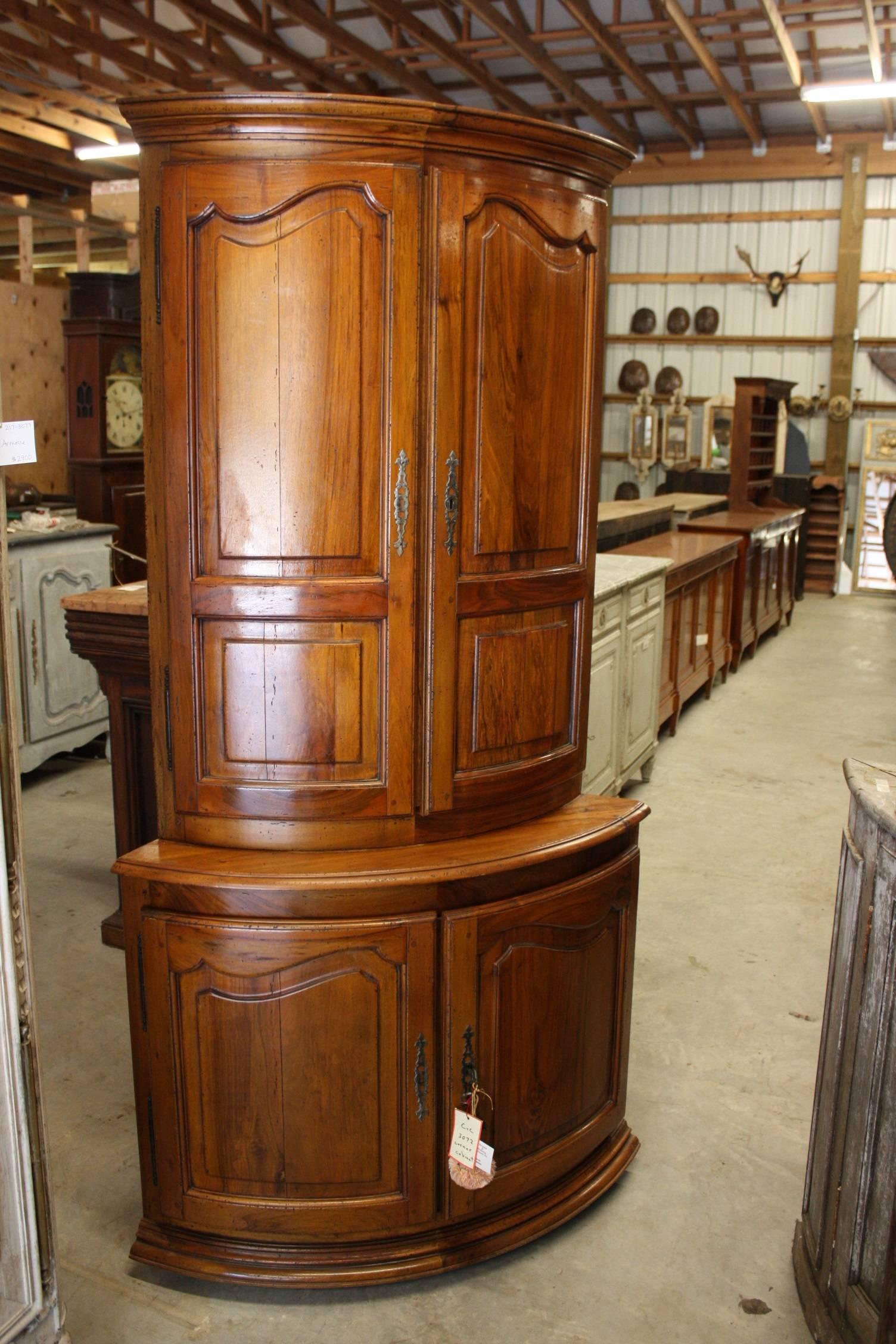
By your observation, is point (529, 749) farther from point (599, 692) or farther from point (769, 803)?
point (769, 803)

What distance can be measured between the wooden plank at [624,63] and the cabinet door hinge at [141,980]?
821 centimetres

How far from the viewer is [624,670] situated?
532 cm

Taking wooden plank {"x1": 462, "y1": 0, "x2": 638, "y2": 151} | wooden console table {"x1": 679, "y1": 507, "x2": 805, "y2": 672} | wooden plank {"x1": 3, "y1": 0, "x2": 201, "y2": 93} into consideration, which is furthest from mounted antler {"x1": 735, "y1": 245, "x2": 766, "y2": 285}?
wooden plank {"x1": 3, "y1": 0, "x2": 201, "y2": 93}

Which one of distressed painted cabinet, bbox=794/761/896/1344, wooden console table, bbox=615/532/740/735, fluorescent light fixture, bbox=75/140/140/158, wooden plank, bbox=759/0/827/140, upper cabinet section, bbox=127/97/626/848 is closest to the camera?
distressed painted cabinet, bbox=794/761/896/1344

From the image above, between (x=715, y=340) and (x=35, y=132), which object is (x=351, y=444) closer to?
(x=35, y=132)

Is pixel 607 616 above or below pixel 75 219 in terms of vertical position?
below

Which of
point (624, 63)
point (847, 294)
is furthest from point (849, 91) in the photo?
point (847, 294)

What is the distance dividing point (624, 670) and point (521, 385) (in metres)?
3.03

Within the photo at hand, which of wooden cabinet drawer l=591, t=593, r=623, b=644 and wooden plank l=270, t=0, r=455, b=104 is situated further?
wooden plank l=270, t=0, r=455, b=104

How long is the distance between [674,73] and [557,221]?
10024 mm

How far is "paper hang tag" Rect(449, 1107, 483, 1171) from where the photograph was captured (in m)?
2.38

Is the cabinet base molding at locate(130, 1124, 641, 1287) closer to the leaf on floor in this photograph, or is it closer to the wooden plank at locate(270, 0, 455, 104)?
the leaf on floor

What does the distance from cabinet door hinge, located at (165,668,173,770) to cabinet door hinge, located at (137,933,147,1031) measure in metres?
0.35

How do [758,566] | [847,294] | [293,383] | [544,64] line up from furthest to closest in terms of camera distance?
[847,294] < [544,64] < [758,566] < [293,383]
